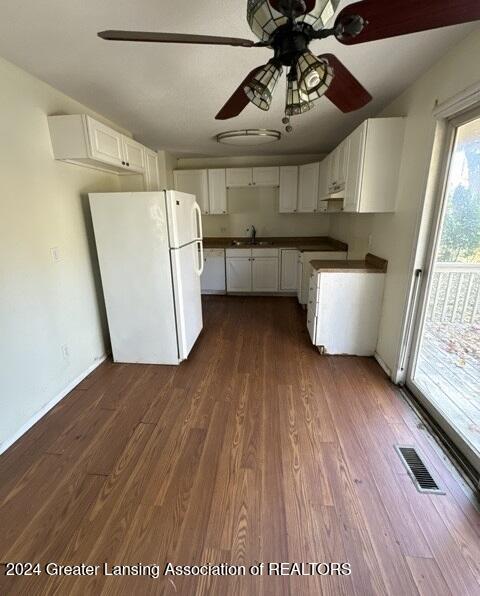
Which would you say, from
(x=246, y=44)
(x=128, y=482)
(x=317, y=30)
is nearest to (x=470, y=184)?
(x=317, y=30)

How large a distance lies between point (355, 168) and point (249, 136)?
1.47m

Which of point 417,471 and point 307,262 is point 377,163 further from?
point 417,471

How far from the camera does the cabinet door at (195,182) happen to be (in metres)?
4.78

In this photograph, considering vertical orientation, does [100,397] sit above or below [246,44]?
below

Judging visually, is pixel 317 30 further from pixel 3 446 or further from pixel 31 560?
pixel 3 446

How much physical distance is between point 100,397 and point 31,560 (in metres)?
1.17

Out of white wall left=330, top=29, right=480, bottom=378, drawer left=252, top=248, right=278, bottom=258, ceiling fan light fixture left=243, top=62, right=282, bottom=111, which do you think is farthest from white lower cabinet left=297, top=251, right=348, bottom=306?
ceiling fan light fixture left=243, top=62, right=282, bottom=111

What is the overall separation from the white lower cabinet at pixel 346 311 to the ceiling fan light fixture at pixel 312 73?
1.76m

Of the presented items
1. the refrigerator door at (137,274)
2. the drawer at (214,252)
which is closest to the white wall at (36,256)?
the refrigerator door at (137,274)

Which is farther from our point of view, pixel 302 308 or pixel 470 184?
pixel 302 308

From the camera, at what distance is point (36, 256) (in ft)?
6.70

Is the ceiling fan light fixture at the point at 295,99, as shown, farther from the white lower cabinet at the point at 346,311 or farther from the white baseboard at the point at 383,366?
the white baseboard at the point at 383,366

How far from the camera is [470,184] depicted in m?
1.75

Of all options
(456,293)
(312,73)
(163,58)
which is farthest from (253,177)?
(312,73)
